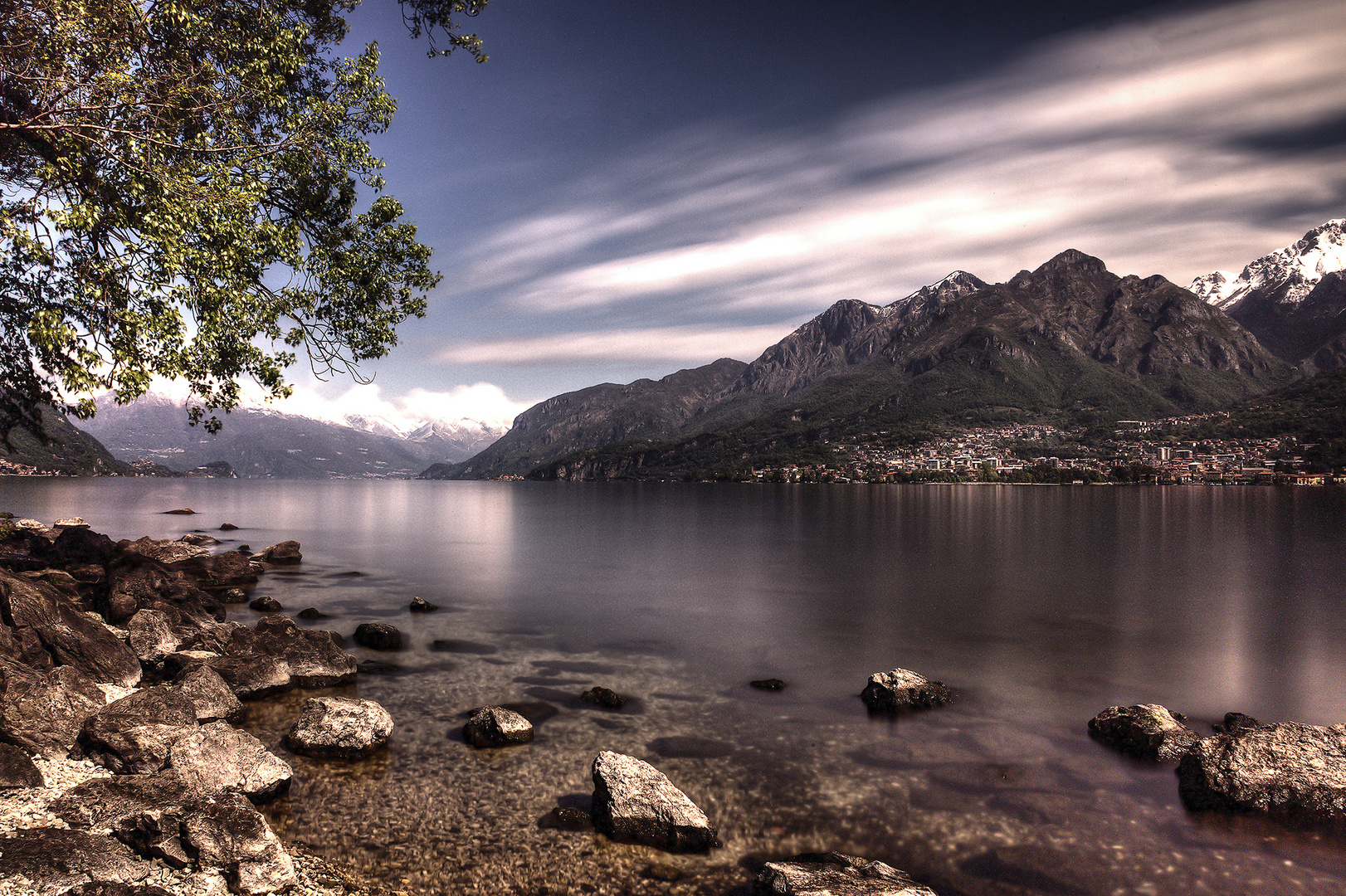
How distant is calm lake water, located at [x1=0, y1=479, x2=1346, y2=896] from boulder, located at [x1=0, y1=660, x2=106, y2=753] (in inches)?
161

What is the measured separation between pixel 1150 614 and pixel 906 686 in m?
26.3

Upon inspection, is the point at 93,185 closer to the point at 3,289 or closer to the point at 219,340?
the point at 219,340

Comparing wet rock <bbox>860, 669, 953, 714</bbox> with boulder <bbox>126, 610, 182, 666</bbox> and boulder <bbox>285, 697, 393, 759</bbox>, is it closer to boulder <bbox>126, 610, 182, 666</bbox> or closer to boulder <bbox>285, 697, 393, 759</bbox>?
boulder <bbox>285, 697, 393, 759</bbox>

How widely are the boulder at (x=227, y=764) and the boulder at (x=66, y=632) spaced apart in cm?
789

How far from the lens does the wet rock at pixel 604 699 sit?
20.3 meters

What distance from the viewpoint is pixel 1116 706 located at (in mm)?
18609

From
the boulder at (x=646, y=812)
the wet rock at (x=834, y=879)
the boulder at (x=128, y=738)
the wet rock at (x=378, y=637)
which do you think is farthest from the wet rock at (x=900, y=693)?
the wet rock at (x=378, y=637)

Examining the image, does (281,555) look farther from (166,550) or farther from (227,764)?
(227,764)

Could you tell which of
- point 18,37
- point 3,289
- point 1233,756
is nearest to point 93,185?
point 18,37

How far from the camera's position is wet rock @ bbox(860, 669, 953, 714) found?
66.8ft

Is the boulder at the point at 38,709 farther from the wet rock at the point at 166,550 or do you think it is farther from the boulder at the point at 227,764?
the wet rock at the point at 166,550

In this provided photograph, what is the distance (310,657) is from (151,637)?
5574mm

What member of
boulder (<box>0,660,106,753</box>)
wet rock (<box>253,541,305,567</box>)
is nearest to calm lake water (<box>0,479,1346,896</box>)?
wet rock (<box>253,541,305,567</box>)

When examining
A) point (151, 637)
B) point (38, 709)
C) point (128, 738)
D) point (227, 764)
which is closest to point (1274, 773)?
point (227, 764)
